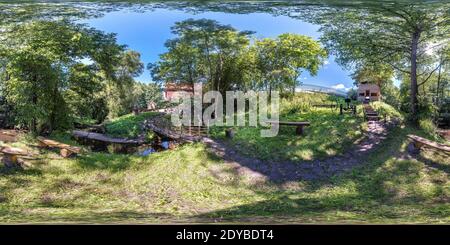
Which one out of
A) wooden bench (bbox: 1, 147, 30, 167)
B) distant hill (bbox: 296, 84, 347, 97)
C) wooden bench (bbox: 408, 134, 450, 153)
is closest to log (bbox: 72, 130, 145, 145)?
wooden bench (bbox: 1, 147, 30, 167)

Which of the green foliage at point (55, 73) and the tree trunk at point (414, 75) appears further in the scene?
the tree trunk at point (414, 75)

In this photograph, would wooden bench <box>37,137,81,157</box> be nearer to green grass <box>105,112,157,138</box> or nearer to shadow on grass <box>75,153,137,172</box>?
shadow on grass <box>75,153,137,172</box>

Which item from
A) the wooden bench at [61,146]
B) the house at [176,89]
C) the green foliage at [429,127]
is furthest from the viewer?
the green foliage at [429,127]

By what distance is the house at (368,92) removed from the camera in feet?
5.43

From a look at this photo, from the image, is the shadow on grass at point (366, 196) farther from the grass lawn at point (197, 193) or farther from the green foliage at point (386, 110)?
the green foliage at point (386, 110)

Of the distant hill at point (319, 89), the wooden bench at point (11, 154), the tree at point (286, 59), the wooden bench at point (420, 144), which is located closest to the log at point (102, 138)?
the wooden bench at point (11, 154)

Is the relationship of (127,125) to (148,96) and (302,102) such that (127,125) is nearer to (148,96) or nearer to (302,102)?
(148,96)

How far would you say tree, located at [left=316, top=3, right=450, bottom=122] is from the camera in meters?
1.70

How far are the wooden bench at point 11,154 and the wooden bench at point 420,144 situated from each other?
1.67 meters

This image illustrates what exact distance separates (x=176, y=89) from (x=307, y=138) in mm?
585

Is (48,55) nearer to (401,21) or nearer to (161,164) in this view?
(161,164)

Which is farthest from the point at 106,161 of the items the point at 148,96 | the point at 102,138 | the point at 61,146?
the point at 148,96
